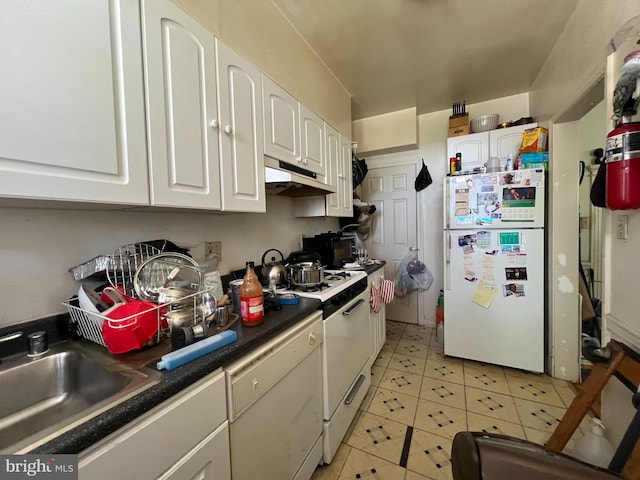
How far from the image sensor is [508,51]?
198 centimetres

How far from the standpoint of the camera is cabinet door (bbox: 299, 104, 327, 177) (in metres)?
1.69

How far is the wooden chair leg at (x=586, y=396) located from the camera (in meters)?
1.01

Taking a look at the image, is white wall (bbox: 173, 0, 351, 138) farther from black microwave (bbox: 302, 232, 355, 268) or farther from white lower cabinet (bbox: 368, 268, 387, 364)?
white lower cabinet (bbox: 368, 268, 387, 364)

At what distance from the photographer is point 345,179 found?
7.64ft

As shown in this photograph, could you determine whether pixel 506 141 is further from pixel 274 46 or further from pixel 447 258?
pixel 274 46

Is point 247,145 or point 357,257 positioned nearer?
point 247,145

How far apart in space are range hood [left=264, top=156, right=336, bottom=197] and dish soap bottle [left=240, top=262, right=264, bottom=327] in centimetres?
61

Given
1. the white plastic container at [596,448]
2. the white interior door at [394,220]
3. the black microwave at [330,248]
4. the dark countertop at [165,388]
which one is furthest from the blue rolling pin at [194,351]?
the white interior door at [394,220]

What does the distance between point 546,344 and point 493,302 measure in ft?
2.00

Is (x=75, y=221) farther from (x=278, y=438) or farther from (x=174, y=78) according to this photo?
(x=278, y=438)

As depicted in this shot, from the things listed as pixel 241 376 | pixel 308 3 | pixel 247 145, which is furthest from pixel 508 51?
pixel 241 376

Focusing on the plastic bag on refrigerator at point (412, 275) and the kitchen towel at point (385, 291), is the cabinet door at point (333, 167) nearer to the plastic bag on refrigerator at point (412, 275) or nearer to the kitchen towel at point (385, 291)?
the kitchen towel at point (385, 291)

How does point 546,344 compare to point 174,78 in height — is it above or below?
below

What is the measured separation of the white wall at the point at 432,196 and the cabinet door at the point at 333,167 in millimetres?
1409
